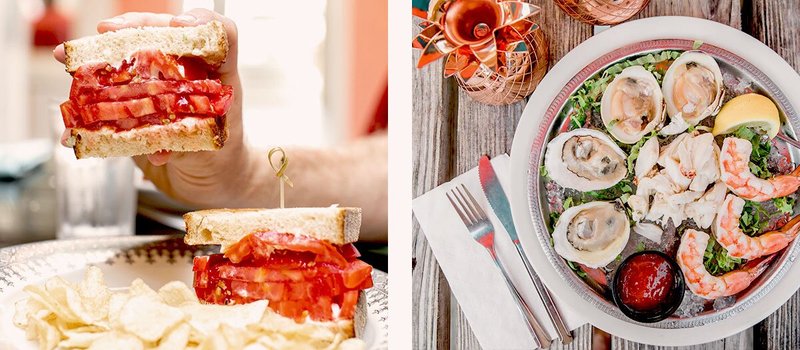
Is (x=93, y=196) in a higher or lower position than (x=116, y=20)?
lower

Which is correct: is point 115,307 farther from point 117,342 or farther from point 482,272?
point 482,272

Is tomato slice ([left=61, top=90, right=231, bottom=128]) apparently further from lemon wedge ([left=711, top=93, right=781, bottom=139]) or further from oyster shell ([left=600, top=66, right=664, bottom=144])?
lemon wedge ([left=711, top=93, right=781, bottom=139])

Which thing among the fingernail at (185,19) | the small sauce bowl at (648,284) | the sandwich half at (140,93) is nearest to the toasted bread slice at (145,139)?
the sandwich half at (140,93)

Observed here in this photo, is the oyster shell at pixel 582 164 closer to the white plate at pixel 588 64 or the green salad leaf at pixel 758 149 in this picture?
the white plate at pixel 588 64

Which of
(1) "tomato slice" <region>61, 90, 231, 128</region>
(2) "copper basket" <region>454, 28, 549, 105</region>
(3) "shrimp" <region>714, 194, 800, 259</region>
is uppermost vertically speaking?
(2) "copper basket" <region>454, 28, 549, 105</region>

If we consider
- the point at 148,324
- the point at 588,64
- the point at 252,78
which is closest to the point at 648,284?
the point at 588,64

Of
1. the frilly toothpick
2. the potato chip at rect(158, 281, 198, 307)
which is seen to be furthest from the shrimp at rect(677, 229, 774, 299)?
the potato chip at rect(158, 281, 198, 307)

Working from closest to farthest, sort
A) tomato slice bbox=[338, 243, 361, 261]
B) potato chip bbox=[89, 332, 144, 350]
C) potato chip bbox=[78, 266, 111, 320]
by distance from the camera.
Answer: potato chip bbox=[89, 332, 144, 350] < potato chip bbox=[78, 266, 111, 320] < tomato slice bbox=[338, 243, 361, 261]
